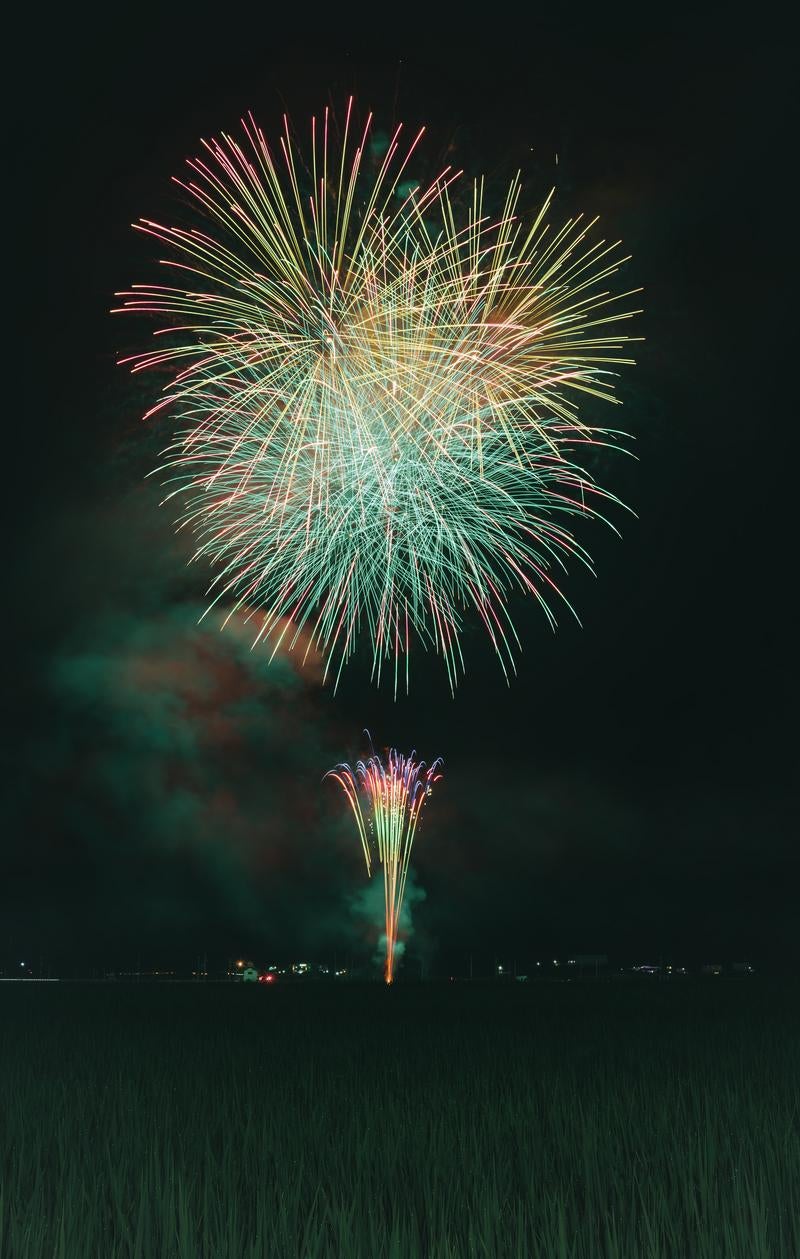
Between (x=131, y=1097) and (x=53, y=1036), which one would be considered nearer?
(x=131, y=1097)

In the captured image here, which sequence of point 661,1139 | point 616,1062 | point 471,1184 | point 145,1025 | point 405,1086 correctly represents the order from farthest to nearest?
point 145,1025 → point 616,1062 → point 405,1086 → point 661,1139 → point 471,1184

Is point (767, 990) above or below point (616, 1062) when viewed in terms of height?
above

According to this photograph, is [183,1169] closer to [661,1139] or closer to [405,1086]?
[661,1139]

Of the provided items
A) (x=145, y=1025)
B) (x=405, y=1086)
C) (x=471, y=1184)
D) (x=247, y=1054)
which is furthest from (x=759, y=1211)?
(x=145, y=1025)

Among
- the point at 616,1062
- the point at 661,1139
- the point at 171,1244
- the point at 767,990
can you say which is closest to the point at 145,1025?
the point at 616,1062

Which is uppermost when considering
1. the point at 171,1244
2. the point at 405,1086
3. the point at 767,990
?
the point at 767,990

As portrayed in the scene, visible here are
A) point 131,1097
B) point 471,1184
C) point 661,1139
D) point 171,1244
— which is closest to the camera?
point 171,1244
